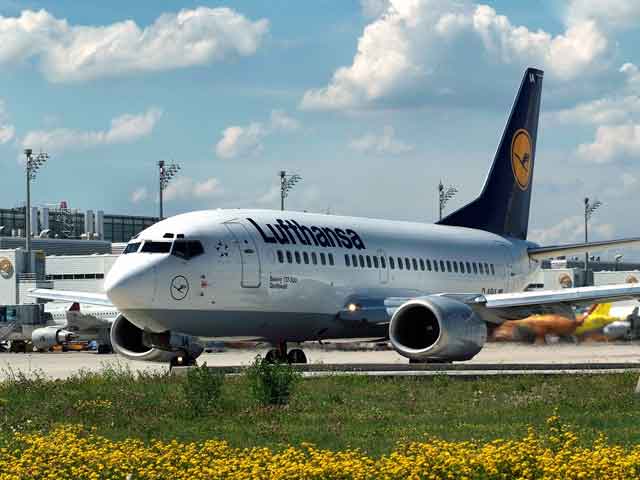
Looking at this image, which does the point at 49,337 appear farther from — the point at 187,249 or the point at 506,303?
the point at 187,249

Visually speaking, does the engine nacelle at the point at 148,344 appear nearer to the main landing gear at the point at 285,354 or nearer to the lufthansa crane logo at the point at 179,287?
the lufthansa crane logo at the point at 179,287

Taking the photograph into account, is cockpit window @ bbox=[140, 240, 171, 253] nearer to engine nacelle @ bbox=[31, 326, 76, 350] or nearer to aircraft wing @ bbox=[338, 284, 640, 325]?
aircraft wing @ bbox=[338, 284, 640, 325]

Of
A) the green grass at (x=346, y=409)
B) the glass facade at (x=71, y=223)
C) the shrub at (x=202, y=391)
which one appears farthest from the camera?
the glass facade at (x=71, y=223)

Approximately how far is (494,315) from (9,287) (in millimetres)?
66001

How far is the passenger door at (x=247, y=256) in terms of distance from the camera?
29734 mm

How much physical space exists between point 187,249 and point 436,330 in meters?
7.47

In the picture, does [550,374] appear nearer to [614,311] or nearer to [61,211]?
[614,311]

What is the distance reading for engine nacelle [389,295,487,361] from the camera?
30.4 meters

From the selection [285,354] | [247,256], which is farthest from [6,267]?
[247,256]

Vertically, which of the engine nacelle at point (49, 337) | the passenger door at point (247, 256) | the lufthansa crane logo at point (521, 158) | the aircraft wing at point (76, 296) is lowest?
the engine nacelle at point (49, 337)

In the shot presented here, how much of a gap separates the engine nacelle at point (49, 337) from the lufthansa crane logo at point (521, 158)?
2967 centimetres

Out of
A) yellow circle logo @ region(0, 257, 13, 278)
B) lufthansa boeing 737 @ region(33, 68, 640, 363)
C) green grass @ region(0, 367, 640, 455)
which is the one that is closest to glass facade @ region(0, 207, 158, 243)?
yellow circle logo @ region(0, 257, 13, 278)

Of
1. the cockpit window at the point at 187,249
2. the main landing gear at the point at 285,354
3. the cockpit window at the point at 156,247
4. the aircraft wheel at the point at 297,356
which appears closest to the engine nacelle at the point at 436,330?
the main landing gear at the point at 285,354

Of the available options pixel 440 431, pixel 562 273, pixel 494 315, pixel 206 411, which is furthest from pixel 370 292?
pixel 562 273
